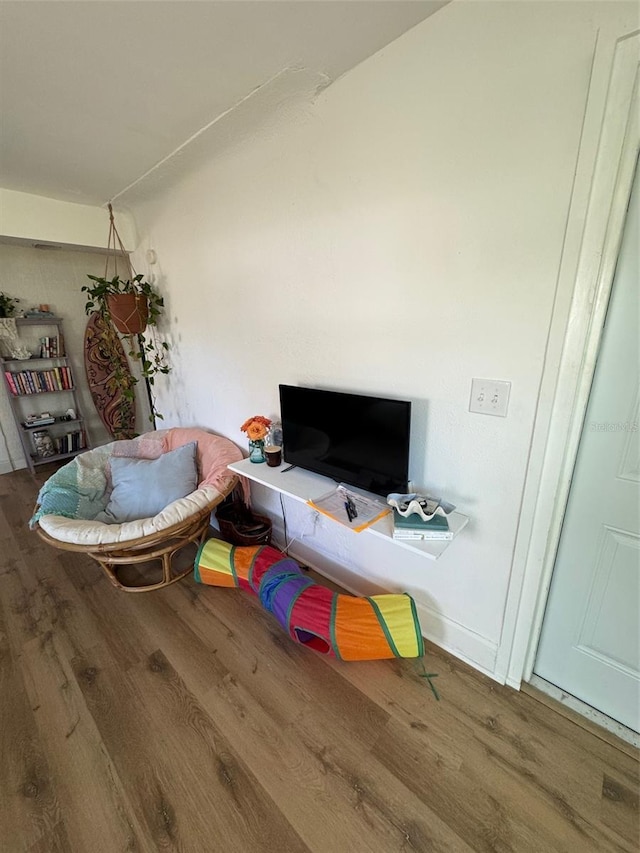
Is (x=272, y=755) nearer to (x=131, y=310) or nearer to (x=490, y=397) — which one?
(x=490, y=397)

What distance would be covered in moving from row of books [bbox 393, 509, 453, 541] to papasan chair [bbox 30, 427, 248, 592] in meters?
1.14

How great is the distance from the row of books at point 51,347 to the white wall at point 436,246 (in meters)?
2.59

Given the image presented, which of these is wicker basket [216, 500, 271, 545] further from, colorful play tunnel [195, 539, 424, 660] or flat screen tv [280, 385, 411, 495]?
flat screen tv [280, 385, 411, 495]

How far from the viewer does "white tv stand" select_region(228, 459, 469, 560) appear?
1169 millimetres

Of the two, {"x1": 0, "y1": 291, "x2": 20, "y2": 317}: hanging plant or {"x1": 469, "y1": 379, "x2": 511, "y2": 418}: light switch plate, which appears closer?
{"x1": 469, "y1": 379, "x2": 511, "y2": 418}: light switch plate

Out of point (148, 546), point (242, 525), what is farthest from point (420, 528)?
point (148, 546)

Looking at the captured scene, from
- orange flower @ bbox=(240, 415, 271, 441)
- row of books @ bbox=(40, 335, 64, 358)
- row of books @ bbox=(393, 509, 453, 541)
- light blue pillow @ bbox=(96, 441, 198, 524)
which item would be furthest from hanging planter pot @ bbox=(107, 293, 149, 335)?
row of books @ bbox=(393, 509, 453, 541)

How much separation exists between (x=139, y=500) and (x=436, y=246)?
6.89 ft

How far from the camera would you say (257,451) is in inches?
75.6

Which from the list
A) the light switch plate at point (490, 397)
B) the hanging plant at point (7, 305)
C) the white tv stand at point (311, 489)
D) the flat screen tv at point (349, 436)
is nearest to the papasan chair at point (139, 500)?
the white tv stand at point (311, 489)

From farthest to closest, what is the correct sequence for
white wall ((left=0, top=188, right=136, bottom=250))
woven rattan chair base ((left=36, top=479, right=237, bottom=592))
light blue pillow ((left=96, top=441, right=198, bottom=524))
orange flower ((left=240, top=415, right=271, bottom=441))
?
1. white wall ((left=0, top=188, right=136, bottom=250))
2. light blue pillow ((left=96, top=441, right=198, bottom=524))
3. orange flower ((left=240, top=415, right=271, bottom=441))
4. woven rattan chair base ((left=36, top=479, right=237, bottom=592))

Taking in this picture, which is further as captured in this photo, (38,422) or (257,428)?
(38,422)

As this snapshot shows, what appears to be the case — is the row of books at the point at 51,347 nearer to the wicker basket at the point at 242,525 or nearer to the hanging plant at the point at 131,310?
the hanging plant at the point at 131,310

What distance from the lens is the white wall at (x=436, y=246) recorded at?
966 mm
